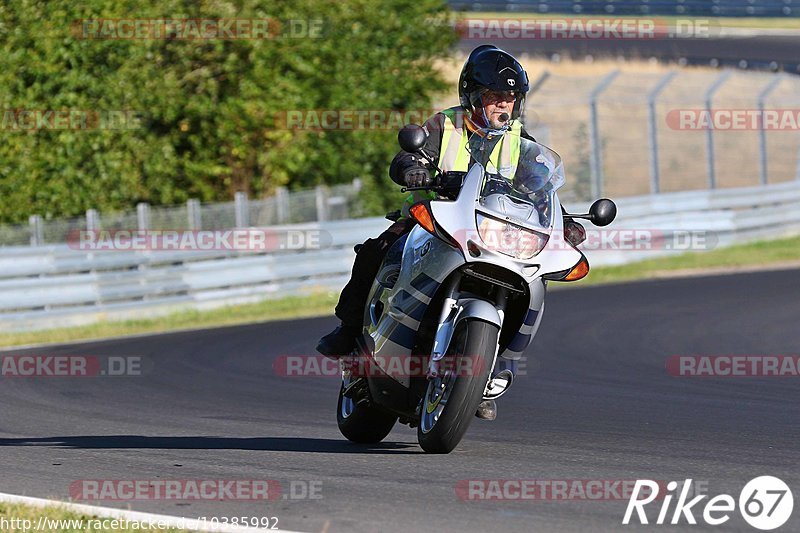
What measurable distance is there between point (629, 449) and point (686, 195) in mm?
16664

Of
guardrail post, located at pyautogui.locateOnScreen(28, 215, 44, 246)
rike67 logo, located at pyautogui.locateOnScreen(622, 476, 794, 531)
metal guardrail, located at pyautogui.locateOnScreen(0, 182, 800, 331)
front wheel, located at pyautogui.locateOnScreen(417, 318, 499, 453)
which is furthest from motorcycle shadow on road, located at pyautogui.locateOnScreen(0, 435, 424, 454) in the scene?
guardrail post, located at pyautogui.locateOnScreen(28, 215, 44, 246)

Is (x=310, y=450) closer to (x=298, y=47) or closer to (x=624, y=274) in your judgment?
(x=624, y=274)

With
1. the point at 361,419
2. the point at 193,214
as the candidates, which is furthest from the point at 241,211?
the point at 361,419

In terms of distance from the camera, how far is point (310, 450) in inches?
318

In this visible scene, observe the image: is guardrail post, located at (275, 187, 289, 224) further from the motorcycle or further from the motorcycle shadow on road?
the motorcycle

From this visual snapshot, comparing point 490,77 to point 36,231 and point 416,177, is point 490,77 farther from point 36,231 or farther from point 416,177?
point 36,231

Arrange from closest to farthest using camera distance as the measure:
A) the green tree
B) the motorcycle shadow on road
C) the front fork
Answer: the front fork, the motorcycle shadow on road, the green tree

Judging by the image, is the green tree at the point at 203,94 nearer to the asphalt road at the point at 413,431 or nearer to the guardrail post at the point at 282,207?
the guardrail post at the point at 282,207

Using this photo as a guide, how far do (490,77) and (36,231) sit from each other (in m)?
12.7

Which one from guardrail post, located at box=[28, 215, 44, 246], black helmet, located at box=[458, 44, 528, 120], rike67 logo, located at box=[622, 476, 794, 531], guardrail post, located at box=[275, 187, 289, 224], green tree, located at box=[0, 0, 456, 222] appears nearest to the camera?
rike67 logo, located at box=[622, 476, 794, 531]

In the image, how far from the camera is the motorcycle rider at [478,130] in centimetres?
744

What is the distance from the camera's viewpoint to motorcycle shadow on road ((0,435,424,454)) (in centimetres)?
810

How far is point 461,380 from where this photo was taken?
693cm

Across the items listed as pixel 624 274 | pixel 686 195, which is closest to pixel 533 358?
pixel 624 274
